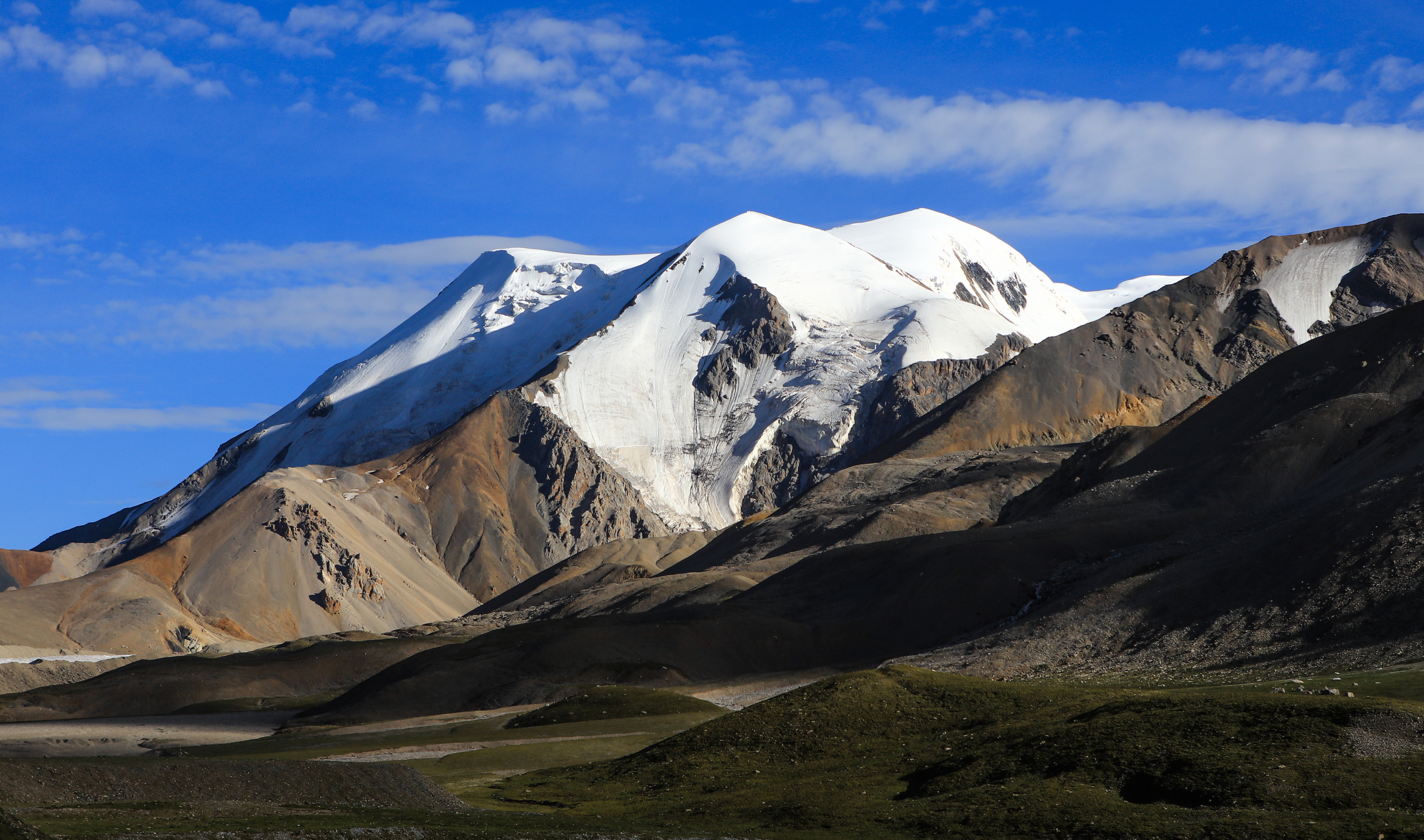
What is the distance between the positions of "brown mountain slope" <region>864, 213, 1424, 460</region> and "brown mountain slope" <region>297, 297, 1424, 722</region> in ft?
170

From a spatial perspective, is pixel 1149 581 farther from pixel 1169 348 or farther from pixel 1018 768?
pixel 1169 348

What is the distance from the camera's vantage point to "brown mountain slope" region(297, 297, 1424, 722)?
192 feet

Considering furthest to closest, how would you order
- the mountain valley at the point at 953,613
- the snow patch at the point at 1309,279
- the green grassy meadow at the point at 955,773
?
the snow patch at the point at 1309,279 → the mountain valley at the point at 953,613 → the green grassy meadow at the point at 955,773

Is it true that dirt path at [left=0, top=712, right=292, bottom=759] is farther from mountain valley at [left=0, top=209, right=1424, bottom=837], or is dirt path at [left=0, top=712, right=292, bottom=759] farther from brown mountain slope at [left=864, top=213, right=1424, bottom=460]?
brown mountain slope at [left=864, top=213, right=1424, bottom=460]

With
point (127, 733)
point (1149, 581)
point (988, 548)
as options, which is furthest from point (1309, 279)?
point (127, 733)

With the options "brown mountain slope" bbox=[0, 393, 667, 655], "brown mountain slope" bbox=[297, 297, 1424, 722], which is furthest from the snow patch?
"brown mountain slope" bbox=[0, 393, 667, 655]

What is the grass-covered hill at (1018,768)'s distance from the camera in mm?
26188

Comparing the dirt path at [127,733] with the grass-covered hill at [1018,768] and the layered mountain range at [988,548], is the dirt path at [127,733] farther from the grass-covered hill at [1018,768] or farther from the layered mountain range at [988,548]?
the grass-covered hill at [1018,768]

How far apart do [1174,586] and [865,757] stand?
34.8 meters

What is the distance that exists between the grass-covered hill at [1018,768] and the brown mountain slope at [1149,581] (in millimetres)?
17681

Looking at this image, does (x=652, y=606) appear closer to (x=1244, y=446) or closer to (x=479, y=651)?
(x=479, y=651)

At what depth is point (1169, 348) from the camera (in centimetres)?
16450

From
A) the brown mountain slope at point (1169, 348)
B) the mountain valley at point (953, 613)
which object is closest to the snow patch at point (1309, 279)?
the brown mountain slope at point (1169, 348)

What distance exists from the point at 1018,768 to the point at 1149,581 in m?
40.0
